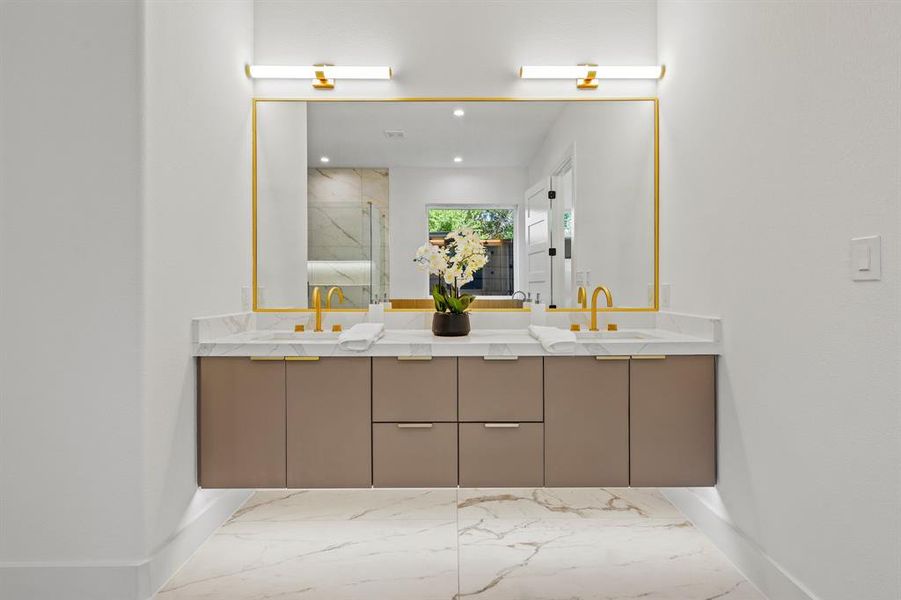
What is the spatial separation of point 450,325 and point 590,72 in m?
1.51

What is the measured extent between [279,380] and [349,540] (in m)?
0.76

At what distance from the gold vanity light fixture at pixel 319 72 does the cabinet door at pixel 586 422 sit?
1.73m

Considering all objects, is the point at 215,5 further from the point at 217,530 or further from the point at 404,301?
the point at 217,530

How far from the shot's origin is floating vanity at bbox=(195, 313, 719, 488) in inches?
90.6

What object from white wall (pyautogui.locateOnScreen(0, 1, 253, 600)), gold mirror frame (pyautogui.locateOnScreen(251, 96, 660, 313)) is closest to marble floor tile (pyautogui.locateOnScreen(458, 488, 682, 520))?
gold mirror frame (pyautogui.locateOnScreen(251, 96, 660, 313))

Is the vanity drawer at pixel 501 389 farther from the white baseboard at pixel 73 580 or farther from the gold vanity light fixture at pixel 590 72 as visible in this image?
the gold vanity light fixture at pixel 590 72

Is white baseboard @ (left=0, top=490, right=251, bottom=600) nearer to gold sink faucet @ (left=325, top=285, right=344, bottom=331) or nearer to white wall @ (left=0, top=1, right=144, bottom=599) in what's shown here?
white wall @ (left=0, top=1, right=144, bottom=599)

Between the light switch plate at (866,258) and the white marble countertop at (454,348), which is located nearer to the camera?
the light switch plate at (866,258)

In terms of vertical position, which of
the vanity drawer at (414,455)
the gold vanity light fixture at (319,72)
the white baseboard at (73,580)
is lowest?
the white baseboard at (73,580)

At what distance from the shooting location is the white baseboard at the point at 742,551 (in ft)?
6.03

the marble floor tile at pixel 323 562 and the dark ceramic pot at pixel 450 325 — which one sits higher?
the dark ceramic pot at pixel 450 325

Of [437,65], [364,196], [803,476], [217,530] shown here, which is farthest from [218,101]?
[803,476]

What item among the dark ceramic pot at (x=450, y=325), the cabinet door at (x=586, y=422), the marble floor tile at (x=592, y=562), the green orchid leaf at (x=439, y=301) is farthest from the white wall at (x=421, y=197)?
the marble floor tile at (x=592, y=562)

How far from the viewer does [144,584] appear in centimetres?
191
